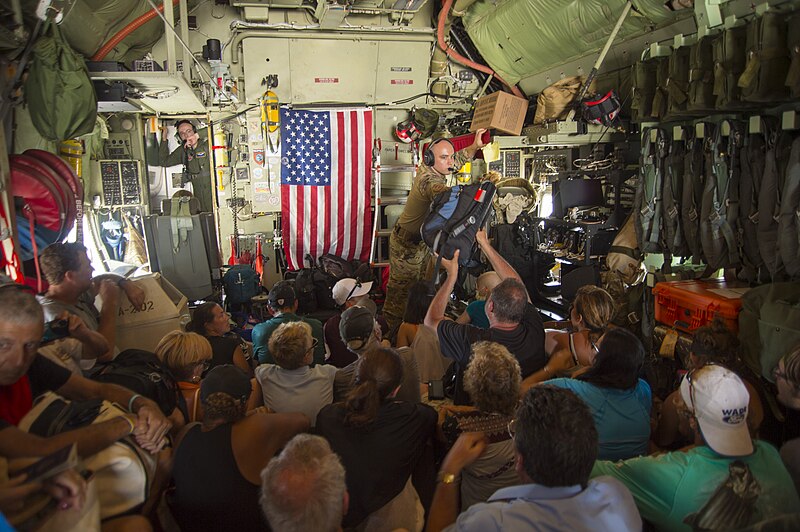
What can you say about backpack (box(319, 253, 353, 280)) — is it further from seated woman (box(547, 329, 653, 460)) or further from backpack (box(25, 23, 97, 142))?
seated woman (box(547, 329, 653, 460))

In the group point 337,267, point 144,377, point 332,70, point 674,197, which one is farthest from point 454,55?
point 144,377

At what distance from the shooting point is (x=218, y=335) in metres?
3.73

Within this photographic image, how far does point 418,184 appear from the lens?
497 centimetres

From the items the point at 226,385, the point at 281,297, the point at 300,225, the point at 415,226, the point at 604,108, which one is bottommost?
the point at 281,297

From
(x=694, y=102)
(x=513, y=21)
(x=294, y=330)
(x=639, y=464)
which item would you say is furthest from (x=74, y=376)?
(x=513, y=21)

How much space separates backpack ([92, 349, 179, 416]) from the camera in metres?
2.40

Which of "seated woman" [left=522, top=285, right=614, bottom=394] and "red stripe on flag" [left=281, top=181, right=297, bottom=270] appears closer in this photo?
"seated woman" [left=522, top=285, right=614, bottom=394]

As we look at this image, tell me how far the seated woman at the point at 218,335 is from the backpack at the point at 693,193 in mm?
3822

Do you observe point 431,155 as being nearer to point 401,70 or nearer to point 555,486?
point 401,70

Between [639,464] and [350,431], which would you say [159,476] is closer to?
[350,431]

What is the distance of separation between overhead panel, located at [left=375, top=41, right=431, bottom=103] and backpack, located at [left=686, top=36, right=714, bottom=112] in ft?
13.2

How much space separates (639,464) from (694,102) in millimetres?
3474

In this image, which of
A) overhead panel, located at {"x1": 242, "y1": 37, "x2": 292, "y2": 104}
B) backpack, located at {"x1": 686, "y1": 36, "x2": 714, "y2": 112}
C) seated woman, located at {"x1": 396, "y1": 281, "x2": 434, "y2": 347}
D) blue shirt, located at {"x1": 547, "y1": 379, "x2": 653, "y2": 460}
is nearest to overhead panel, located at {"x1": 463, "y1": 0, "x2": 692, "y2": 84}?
backpack, located at {"x1": 686, "y1": 36, "x2": 714, "y2": 112}

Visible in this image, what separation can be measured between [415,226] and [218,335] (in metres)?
2.33
